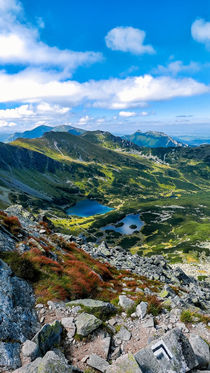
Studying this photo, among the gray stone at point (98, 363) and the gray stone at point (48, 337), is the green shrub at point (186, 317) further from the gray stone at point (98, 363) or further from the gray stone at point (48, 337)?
the gray stone at point (48, 337)

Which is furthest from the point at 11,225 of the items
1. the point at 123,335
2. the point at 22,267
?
the point at 123,335

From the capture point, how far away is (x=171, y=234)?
15488 cm

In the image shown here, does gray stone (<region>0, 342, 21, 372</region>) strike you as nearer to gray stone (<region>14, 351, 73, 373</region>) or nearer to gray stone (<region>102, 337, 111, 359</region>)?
gray stone (<region>14, 351, 73, 373</region>)

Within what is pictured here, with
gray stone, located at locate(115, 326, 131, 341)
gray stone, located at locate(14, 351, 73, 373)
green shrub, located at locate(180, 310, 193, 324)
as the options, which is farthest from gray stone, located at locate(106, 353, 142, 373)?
green shrub, located at locate(180, 310, 193, 324)

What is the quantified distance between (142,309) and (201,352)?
14.9 feet

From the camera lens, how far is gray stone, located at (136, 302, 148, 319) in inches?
504

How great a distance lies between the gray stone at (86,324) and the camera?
10488 millimetres

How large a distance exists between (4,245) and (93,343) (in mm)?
11833

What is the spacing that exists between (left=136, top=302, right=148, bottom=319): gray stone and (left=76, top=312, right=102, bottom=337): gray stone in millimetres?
3207

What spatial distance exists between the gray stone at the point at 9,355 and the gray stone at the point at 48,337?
0.90m

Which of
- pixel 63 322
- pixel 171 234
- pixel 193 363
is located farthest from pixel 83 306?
pixel 171 234

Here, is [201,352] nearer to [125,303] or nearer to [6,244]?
[125,303]

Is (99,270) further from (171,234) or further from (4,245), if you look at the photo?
(171,234)

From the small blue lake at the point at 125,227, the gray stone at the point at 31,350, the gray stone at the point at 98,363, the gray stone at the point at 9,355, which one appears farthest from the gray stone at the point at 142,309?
the small blue lake at the point at 125,227
